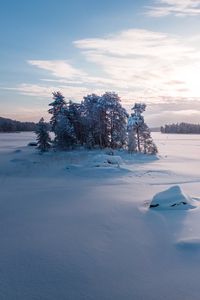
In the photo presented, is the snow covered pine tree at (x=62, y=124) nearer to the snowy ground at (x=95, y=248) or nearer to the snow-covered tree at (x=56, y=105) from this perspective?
the snow-covered tree at (x=56, y=105)

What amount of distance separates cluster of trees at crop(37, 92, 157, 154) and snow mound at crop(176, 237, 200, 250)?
4319 centimetres

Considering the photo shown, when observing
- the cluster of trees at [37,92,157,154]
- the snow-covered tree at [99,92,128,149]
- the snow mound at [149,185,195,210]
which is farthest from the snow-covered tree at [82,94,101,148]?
the snow mound at [149,185,195,210]

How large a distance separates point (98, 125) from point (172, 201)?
44251 millimetres

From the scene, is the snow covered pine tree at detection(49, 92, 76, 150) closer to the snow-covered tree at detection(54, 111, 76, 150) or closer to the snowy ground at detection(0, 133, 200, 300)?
the snow-covered tree at detection(54, 111, 76, 150)

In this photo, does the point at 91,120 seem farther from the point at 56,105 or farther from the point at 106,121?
the point at 56,105

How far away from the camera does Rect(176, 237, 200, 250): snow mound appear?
9.19 m

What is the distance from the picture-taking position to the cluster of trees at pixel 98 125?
5519 centimetres

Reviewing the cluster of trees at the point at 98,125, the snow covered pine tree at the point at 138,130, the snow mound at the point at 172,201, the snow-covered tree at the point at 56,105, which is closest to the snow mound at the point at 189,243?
the snow mound at the point at 172,201

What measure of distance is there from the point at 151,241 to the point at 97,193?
8627 mm

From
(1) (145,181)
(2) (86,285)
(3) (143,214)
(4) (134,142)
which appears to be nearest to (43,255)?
(2) (86,285)

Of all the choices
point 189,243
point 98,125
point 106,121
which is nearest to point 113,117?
point 106,121

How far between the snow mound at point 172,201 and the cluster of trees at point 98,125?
126ft

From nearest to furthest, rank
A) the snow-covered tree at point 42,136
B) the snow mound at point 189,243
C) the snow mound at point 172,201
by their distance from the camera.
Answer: the snow mound at point 189,243 → the snow mound at point 172,201 → the snow-covered tree at point 42,136

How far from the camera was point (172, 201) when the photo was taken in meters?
13.9
